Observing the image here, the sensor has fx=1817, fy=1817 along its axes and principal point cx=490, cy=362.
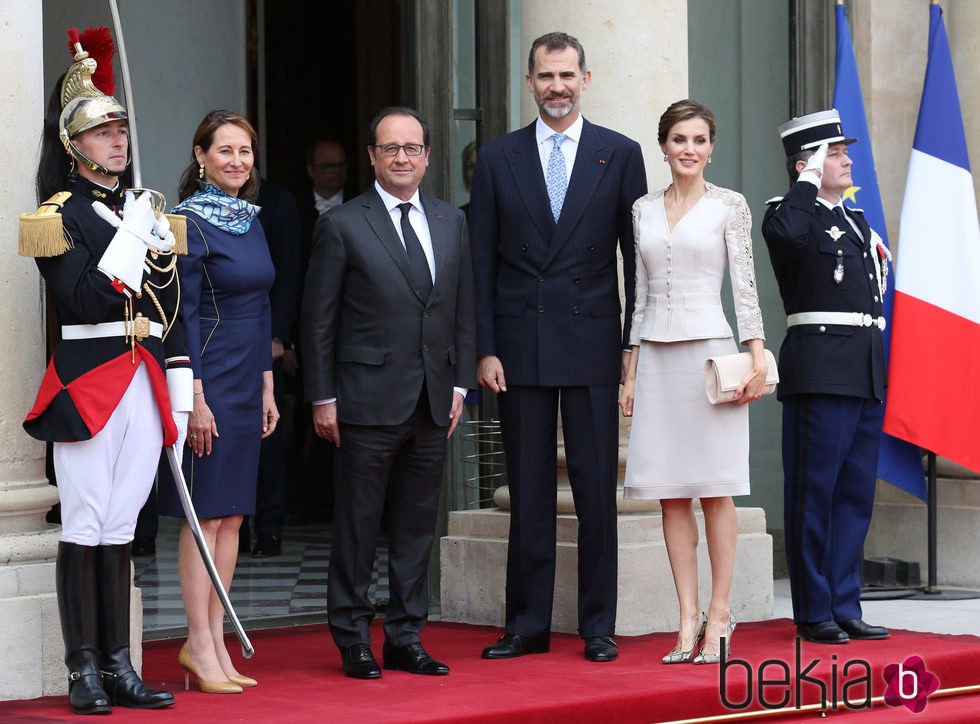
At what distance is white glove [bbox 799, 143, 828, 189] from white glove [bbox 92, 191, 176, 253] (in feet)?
7.73

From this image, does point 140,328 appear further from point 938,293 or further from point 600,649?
point 938,293

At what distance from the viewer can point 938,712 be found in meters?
5.71

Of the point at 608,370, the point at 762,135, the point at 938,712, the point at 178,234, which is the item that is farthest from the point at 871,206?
the point at 178,234

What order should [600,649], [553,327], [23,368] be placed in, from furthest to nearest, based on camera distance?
[553,327] → [600,649] → [23,368]

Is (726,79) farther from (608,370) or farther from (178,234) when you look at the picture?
(178,234)

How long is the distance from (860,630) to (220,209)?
276cm

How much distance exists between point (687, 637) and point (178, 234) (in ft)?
7.00

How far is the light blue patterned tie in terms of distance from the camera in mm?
6277

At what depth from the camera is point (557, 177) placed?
20.7ft

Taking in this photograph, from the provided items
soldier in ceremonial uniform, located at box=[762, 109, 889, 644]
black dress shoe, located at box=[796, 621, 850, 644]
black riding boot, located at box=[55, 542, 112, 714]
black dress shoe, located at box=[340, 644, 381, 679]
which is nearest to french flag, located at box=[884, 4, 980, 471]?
soldier in ceremonial uniform, located at box=[762, 109, 889, 644]

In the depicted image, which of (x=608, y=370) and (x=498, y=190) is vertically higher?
(x=498, y=190)

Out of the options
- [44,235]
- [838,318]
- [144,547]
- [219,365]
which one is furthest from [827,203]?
[144,547]

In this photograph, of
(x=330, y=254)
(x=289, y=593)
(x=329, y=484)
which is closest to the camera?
(x=330, y=254)

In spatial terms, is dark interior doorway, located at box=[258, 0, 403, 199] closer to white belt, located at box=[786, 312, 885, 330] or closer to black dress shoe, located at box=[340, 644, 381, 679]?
white belt, located at box=[786, 312, 885, 330]
